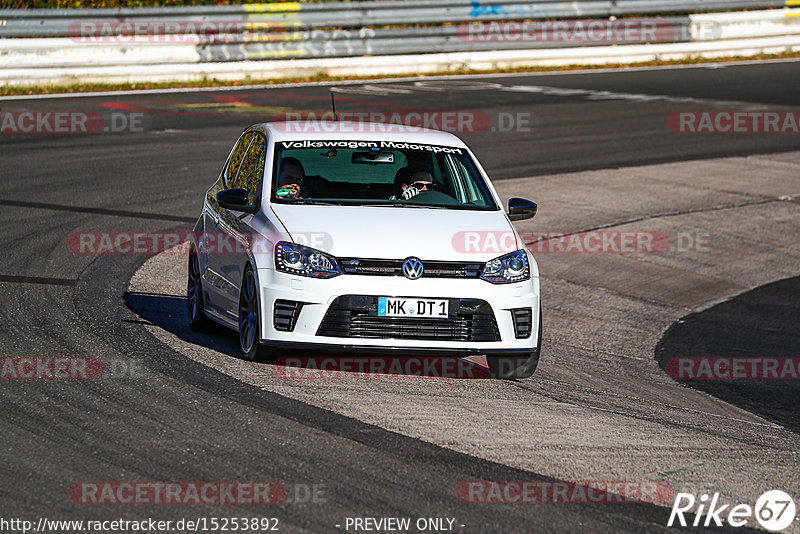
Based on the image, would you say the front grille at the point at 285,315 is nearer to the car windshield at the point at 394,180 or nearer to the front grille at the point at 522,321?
the car windshield at the point at 394,180

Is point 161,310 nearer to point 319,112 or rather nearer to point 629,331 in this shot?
point 629,331

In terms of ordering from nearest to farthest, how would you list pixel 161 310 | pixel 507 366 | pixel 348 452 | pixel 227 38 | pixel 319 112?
1. pixel 348 452
2. pixel 507 366
3. pixel 161 310
4. pixel 319 112
5. pixel 227 38

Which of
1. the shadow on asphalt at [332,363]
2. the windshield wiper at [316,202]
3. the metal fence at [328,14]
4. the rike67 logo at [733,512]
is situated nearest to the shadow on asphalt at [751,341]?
the shadow on asphalt at [332,363]

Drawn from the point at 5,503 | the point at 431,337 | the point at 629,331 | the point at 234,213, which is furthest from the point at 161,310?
the point at 5,503

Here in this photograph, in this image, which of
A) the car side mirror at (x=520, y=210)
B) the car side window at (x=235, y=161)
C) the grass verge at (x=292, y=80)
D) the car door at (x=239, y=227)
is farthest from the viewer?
the grass verge at (x=292, y=80)

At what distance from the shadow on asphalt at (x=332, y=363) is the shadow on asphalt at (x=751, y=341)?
7.11 ft

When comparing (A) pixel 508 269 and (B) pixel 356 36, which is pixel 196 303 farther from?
(B) pixel 356 36

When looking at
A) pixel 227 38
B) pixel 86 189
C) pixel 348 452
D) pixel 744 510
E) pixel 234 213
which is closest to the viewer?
pixel 744 510

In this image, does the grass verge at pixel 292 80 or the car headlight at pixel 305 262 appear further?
the grass verge at pixel 292 80

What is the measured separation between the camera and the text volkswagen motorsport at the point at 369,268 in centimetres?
841

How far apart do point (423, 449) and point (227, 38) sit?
1972 cm

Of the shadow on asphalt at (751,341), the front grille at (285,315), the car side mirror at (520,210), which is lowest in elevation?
the shadow on asphalt at (751,341)

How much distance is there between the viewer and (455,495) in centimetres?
620

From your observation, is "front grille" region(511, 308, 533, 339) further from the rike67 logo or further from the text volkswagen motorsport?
the rike67 logo
